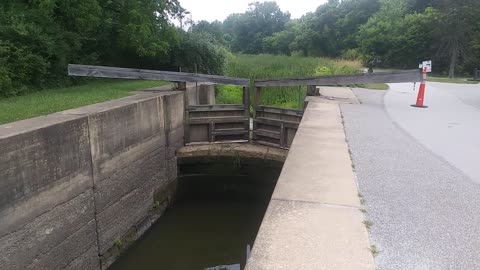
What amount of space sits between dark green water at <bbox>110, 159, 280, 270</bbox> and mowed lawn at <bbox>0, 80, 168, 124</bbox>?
122 inches

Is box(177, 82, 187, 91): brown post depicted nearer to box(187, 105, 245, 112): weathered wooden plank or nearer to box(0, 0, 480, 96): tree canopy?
box(187, 105, 245, 112): weathered wooden plank

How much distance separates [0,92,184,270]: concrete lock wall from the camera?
504 centimetres

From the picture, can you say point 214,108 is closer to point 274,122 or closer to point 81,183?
point 274,122

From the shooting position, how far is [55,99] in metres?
8.83

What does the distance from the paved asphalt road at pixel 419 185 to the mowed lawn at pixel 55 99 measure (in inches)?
222

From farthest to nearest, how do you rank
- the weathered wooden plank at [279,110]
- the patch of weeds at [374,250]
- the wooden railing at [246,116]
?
the weathered wooden plank at [279,110]
the wooden railing at [246,116]
the patch of weeds at [374,250]

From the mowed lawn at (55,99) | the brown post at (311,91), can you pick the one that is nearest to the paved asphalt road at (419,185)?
the brown post at (311,91)

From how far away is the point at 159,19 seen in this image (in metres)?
13.7

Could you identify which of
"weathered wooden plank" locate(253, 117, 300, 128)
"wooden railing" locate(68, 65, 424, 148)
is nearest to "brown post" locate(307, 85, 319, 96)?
"wooden railing" locate(68, 65, 424, 148)

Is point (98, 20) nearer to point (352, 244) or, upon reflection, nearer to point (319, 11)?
point (352, 244)

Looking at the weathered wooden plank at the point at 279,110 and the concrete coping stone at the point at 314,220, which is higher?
the weathered wooden plank at the point at 279,110

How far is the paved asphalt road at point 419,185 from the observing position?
A: 125 inches

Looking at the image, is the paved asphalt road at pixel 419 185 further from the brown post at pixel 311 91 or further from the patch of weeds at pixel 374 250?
the brown post at pixel 311 91

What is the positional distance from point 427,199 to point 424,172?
1.01 metres
